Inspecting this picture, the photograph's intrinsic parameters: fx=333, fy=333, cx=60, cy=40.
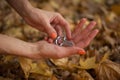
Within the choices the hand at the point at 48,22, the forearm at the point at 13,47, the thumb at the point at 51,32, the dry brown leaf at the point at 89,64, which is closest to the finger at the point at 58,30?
the hand at the point at 48,22

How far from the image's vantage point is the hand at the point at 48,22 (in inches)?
77.1

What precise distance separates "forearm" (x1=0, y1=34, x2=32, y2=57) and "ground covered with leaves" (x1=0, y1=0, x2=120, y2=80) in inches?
5.8

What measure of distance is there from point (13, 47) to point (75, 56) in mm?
618

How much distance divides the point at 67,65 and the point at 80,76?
0.37ft

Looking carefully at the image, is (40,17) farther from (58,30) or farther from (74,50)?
(74,50)

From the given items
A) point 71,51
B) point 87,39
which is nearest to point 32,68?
point 71,51

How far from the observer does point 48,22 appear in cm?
200

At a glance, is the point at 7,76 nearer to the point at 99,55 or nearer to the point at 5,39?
the point at 5,39

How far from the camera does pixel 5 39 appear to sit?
171cm

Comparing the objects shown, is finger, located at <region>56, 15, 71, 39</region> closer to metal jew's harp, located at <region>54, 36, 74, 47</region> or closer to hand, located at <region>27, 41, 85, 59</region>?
metal jew's harp, located at <region>54, 36, 74, 47</region>

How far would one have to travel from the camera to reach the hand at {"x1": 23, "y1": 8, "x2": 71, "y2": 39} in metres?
1.96

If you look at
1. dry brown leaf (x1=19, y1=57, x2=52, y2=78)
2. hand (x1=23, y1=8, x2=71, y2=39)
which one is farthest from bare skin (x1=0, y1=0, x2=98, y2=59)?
dry brown leaf (x1=19, y1=57, x2=52, y2=78)

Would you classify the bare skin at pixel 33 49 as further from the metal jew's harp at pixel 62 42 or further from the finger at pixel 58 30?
the finger at pixel 58 30

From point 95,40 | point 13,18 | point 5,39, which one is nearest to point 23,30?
point 13,18
